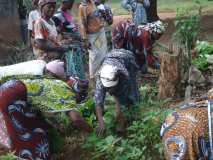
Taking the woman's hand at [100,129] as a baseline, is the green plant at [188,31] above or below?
above

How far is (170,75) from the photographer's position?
6828mm

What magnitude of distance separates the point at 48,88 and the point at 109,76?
58 centimetres

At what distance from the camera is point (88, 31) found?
7.50 metres

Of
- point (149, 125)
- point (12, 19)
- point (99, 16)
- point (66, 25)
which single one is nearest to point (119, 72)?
point (149, 125)

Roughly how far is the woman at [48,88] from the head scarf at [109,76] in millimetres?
317

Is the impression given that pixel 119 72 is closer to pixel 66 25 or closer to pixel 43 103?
pixel 43 103

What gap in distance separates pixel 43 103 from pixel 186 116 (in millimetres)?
1453

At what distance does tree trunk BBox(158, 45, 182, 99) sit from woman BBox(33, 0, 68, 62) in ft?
4.40

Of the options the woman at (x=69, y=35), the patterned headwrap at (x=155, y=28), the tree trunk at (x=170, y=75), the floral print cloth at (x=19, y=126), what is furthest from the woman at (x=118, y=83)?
the patterned headwrap at (x=155, y=28)

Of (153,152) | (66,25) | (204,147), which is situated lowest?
(153,152)

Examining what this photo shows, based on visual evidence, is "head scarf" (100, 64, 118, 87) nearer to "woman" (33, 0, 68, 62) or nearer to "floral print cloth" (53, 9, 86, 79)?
"woman" (33, 0, 68, 62)

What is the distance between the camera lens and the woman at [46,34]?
617cm

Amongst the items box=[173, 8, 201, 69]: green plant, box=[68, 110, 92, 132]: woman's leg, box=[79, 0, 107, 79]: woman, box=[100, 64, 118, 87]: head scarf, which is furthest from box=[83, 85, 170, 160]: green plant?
box=[173, 8, 201, 69]: green plant

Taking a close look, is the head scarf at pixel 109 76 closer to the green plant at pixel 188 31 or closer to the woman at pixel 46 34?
the woman at pixel 46 34
